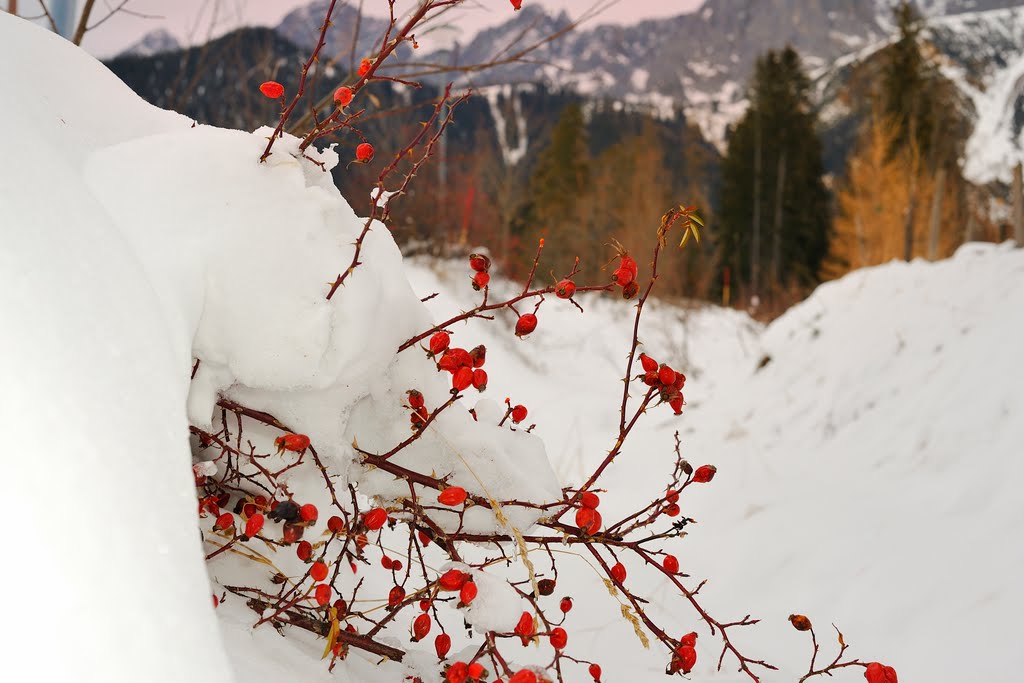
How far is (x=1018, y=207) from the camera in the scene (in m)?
3.98

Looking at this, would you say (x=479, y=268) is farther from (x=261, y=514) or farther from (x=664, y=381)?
(x=261, y=514)

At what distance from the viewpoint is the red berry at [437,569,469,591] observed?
0.85 meters

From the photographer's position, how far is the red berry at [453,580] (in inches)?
33.5

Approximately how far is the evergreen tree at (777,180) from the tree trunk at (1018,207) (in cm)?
1601

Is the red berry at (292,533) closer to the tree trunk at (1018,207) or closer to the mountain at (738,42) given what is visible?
the tree trunk at (1018,207)

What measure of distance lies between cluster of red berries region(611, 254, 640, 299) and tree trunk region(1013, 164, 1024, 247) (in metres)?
3.98

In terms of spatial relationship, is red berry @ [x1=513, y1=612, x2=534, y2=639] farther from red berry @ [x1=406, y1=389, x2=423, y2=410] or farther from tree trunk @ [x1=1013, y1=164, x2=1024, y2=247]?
tree trunk @ [x1=1013, y1=164, x2=1024, y2=247]

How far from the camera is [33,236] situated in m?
0.62

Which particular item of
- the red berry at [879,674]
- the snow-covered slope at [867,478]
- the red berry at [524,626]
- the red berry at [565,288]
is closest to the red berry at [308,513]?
the red berry at [524,626]

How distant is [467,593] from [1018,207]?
15.3 ft

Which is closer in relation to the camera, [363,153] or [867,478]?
[363,153]

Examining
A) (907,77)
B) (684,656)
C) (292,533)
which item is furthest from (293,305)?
(907,77)

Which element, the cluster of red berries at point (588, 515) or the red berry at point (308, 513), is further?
the cluster of red berries at point (588, 515)

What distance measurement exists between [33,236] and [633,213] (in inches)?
687
